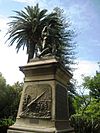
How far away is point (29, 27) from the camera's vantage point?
68.5ft

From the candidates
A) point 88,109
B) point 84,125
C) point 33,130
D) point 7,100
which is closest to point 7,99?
point 7,100

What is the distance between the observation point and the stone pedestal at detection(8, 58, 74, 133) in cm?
754

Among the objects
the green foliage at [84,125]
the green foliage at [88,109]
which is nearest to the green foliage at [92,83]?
the green foliage at [88,109]

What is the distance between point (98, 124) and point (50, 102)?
62.6 ft

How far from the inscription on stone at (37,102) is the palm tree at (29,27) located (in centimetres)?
1126

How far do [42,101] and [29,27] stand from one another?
14.1 m

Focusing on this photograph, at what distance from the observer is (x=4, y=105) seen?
27578 mm

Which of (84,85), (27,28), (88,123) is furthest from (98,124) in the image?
(27,28)

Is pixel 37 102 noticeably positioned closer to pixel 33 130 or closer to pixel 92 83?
pixel 33 130

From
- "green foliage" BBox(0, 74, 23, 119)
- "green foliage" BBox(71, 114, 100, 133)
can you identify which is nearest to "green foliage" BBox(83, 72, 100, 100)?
"green foliage" BBox(71, 114, 100, 133)

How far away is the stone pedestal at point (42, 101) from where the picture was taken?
754 cm

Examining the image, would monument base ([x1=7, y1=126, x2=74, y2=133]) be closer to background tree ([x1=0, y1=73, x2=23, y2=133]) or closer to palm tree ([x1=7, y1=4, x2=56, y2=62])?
palm tree ([x1=7, y1=4, x2=56, y2=62])

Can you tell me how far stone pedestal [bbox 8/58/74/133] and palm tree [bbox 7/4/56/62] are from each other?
10938mm

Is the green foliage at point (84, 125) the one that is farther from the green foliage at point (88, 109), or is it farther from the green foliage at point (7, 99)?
the green foliage at point (7, 99)
